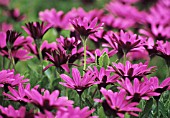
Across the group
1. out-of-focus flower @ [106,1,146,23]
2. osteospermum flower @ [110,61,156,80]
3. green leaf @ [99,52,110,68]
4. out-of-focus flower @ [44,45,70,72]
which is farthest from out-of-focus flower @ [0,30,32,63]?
out-of-focus flower @ [106,1,146,23]

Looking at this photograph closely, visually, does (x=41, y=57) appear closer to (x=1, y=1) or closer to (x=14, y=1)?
(x=1, y=1)

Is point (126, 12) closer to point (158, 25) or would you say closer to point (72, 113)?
point (158, 25)

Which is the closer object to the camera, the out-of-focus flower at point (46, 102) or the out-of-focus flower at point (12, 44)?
the out-of-focus flower at point (46, 102)

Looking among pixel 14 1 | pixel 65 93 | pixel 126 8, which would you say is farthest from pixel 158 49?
pixel 14 1

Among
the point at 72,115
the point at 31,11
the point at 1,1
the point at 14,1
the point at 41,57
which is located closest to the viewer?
the point at 72,115

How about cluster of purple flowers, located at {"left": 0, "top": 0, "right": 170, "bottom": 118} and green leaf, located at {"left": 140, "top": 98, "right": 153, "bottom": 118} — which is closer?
cluster of purple flowers, located at {"left": 0, "top": 0, "right": 170, "bottom": 118}

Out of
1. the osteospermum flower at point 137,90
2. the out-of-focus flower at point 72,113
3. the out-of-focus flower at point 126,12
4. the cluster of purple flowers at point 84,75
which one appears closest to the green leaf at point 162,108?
the cluster of purple flowers at point 84,75

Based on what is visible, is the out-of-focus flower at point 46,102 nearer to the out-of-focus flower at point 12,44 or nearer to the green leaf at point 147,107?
the green leaf at point 147,107

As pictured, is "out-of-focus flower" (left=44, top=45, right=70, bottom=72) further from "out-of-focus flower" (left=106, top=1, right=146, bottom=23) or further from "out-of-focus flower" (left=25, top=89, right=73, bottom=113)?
"out-of-focus flower" (left=106, top=1, right=146, bottom=23)

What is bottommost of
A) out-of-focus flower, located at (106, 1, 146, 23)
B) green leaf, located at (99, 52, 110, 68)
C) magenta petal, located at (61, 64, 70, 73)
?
magenta petal, located at (61, 64, 70, 73)

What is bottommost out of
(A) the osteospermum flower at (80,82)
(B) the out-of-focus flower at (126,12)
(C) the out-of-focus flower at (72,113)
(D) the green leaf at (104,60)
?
(C) the out-of-focus flower at (72,113)

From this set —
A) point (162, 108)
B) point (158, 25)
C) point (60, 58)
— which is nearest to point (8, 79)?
point (60, 58)
